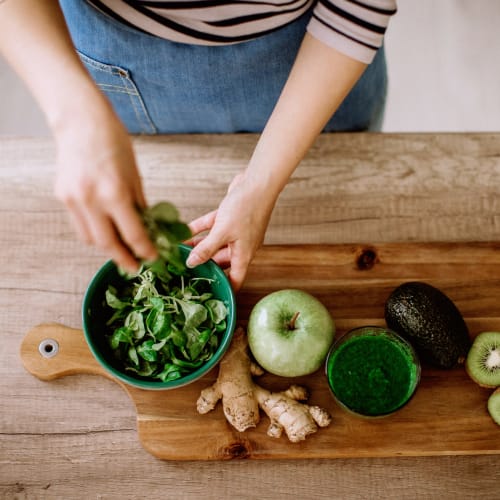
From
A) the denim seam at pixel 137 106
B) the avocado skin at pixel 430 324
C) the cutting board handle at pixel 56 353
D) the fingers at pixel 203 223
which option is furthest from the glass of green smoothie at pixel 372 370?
the denim seam at pixel 137 106

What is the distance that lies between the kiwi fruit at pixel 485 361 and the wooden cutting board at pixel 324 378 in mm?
29

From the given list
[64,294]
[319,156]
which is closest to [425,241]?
[319,156]

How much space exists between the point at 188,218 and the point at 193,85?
1.03 ft

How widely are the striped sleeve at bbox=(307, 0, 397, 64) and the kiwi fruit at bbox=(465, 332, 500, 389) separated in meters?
0.62

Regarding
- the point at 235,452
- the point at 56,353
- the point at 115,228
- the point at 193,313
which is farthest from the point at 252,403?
the point at 115,228

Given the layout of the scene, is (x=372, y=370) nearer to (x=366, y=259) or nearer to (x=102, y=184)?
(x=366, y=259)

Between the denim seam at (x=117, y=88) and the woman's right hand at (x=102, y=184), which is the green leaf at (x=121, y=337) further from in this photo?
the denim seam at (x=117, y=88)

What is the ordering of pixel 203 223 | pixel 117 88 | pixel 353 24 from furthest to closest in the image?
pixel 117 88 → pixel 203 223 → pixel 353 24

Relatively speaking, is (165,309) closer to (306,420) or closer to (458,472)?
(306,420)

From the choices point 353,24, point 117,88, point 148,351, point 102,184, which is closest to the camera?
point 102,184

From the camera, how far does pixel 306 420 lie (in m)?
1.07

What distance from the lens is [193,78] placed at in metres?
1.19

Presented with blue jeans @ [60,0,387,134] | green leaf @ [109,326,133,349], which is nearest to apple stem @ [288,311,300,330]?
green leaf @ [109,326,133,349]

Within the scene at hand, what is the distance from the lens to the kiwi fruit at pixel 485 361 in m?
1.08
